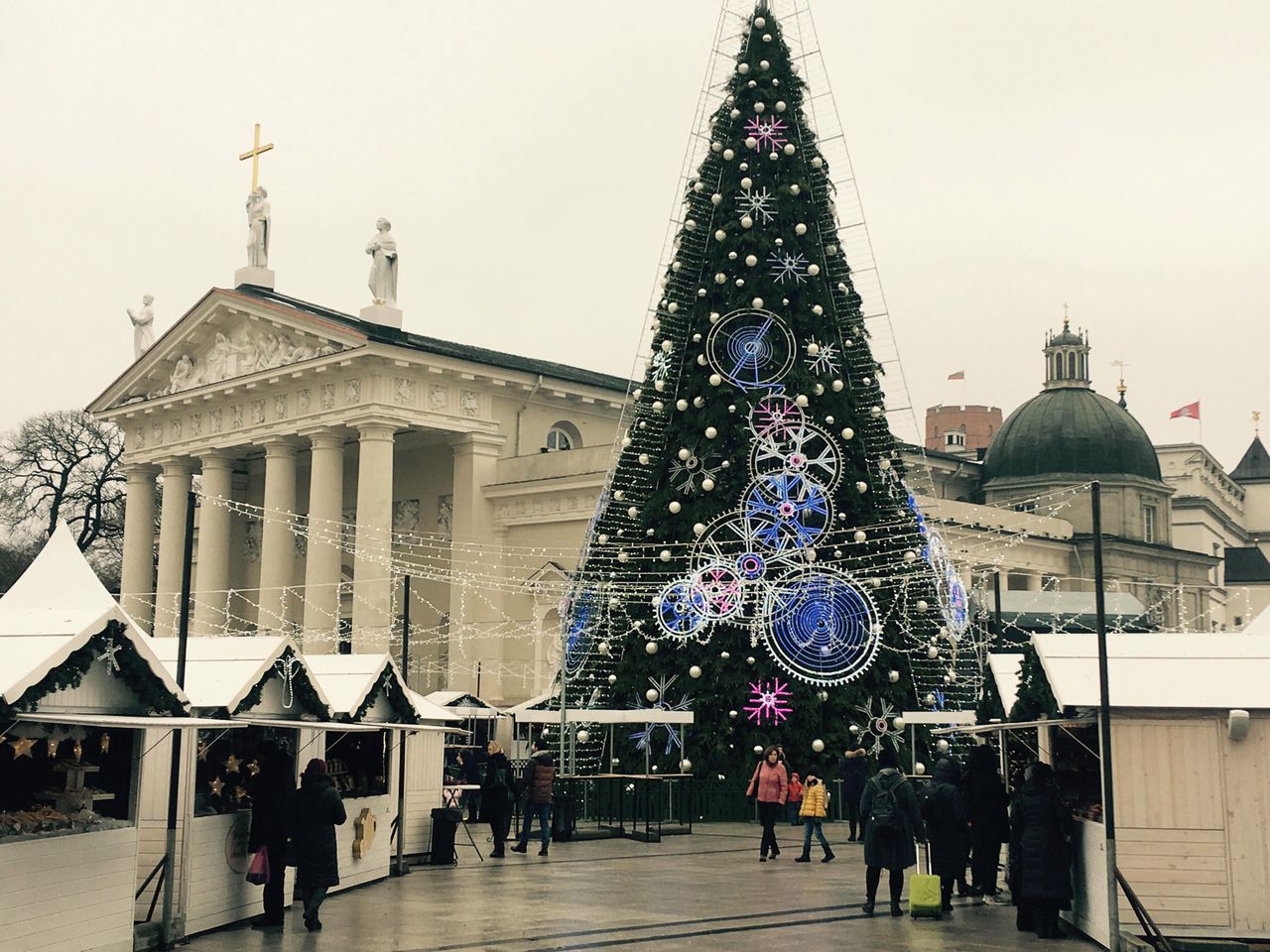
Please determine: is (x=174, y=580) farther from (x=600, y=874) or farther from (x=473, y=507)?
(x=600, y=874)

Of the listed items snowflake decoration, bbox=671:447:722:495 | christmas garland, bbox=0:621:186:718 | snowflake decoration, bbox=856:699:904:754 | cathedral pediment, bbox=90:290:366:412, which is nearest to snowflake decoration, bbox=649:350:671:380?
snowflake decoration, bbox=671:447:722:495

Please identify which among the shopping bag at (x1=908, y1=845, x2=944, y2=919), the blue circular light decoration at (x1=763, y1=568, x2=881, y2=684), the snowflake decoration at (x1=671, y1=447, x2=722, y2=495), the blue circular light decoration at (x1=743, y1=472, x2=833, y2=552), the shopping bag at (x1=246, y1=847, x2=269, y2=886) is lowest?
the shopping bag at (x1=908, y1=845, x2=944, y2=919)

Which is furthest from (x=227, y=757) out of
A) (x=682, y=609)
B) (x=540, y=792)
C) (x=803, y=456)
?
(x=803, y=456)

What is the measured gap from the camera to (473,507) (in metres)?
53.1

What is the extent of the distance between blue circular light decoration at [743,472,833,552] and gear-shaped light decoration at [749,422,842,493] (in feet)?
0.48

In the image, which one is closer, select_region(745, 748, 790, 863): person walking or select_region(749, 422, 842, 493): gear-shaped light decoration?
select_region(745, 748, 790, 863): person walking

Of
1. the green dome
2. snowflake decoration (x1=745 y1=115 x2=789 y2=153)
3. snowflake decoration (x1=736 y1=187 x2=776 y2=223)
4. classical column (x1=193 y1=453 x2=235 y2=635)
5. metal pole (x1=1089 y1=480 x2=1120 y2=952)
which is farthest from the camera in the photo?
the green dome

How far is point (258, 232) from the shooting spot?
193ft

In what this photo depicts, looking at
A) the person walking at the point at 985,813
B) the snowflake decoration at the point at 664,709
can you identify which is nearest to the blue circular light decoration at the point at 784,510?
the snowflake decoration at the point at 664,709

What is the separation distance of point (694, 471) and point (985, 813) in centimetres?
1287

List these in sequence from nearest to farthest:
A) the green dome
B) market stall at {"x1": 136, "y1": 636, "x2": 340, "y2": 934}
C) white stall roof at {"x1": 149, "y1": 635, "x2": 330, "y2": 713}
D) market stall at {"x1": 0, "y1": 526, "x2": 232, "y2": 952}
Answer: market stall at {"x1": 0, "y1": 526, "x2": 232, "y2": 952}
market stall at {"x1": 136, "y1": 636, "x2": 340, "y2": 934}
white stall roof at {"x1": 149, "y1": 635, "x2": 330, "y2": 713}
the green dome

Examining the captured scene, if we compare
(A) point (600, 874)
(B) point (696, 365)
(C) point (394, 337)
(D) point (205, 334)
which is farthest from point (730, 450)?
(D) point (205, 334)

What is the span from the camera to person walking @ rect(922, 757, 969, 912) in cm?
1686

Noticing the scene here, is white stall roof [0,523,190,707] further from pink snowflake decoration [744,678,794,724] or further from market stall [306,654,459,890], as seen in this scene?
pink snowflake decoration [744,678,794,724]
